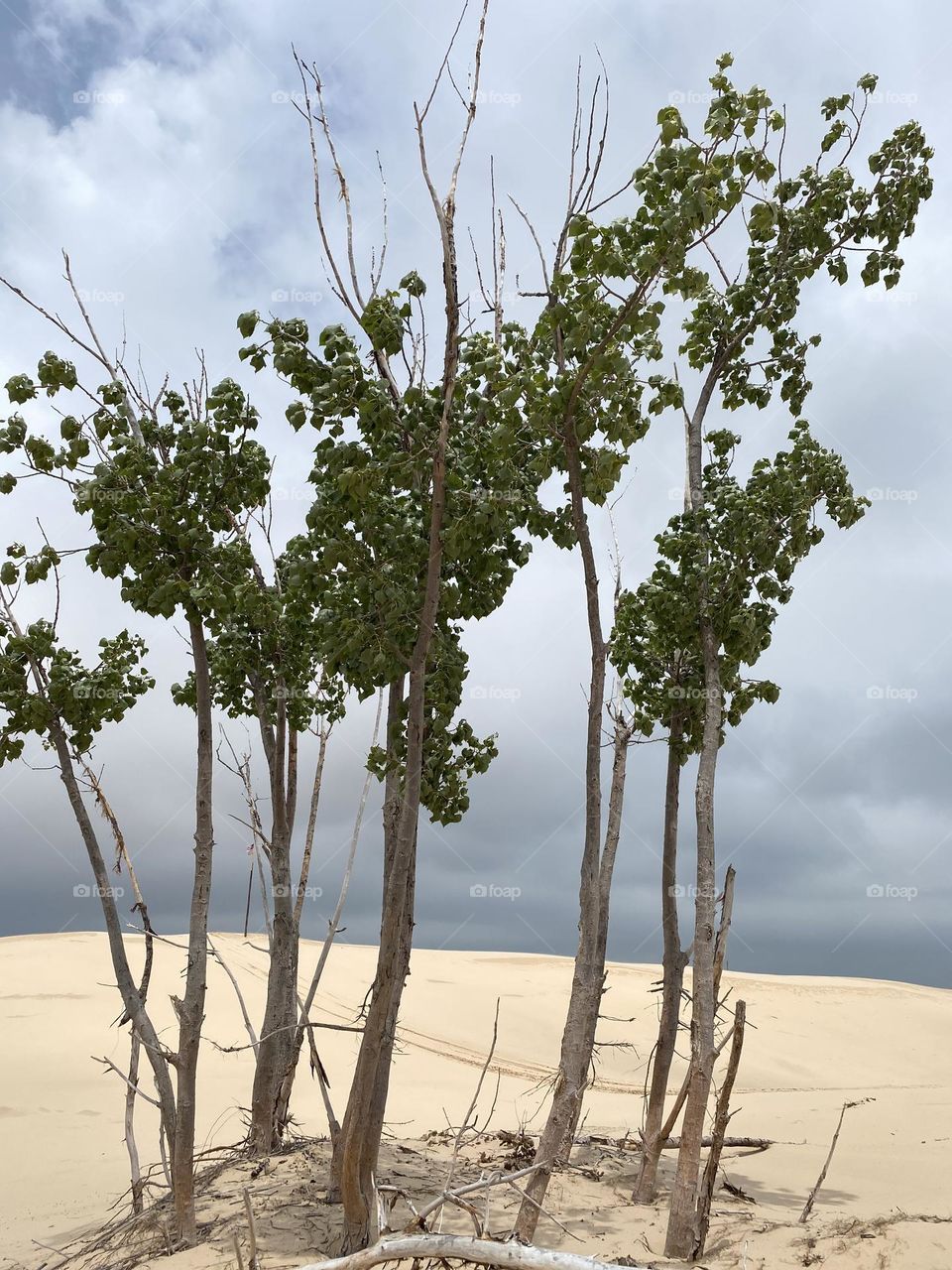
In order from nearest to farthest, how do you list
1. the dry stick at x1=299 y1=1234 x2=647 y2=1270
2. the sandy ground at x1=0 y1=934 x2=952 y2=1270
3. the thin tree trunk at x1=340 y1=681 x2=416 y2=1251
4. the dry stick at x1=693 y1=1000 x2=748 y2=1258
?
the dry stick at x1=299 y1=1234 x2=647 y2=1270, the thin tree trunk at x1=340 y1=681 x2=416 y2=1251, the dry stick at x1=693 y1=1000 x2=748 y2=1258, the sandy ground at x1=0 y1=934 x2=952 y2=1270

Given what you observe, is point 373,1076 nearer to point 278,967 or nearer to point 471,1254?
Answer: point 471,1254

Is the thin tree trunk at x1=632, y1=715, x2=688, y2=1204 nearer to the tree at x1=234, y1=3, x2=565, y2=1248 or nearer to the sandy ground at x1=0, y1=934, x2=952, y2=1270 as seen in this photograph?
the sandy ground at x1=0, y1=934, x2=952, y2=1270

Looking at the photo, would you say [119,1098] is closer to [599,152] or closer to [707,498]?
[707,498]

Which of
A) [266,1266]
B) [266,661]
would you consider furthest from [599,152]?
[266,1266]

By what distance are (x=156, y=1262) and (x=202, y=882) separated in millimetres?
2676

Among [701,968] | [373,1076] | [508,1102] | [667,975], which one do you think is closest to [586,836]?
[701,968]

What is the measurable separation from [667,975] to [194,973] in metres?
4.43

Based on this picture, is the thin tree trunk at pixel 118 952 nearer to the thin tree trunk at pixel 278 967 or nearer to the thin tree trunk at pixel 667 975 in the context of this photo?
the thin tree trunk at pixel 278 967

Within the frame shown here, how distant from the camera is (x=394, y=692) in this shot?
773 cm

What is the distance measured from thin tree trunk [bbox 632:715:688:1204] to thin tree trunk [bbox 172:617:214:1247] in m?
4.11

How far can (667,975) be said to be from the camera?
950 cm

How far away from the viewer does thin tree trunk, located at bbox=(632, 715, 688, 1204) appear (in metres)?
9.26

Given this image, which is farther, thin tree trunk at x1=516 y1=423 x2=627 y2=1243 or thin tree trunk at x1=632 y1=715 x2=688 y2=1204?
thin tree trunk at x1=632 y1=715 x2=688 y2=1204

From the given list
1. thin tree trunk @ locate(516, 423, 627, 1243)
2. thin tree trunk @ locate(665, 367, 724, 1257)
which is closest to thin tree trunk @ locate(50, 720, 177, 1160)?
thin tree trunk @ locate(516, 423, 627, 1243)
